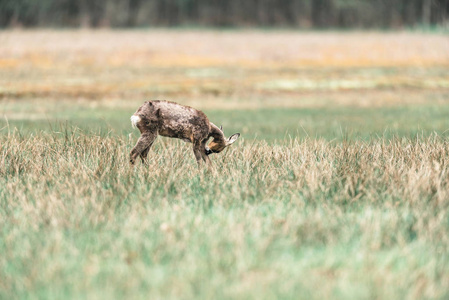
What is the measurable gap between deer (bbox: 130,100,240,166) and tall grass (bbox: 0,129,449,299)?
29cm

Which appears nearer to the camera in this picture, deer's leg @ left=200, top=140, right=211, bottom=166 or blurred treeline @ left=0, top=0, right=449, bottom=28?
deer's leg @ left=200, top=140, right=211, bottom=166

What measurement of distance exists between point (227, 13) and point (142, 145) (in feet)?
147

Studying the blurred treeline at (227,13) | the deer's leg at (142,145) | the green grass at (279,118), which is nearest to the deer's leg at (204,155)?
the deer's leg at (142,145)

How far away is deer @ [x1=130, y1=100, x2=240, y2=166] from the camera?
320 inches

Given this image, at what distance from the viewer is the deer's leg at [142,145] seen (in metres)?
8.21

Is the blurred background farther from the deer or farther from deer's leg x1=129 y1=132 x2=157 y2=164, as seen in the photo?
deer's leg x1=129 y1=132 x2=157 y2=164

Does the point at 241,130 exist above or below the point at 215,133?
below

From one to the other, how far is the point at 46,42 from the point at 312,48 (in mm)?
13635

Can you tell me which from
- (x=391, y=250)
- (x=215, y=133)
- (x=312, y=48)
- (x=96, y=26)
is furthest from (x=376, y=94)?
(x=96, y=26)

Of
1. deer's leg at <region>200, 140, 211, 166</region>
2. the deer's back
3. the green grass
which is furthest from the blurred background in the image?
the deer's back

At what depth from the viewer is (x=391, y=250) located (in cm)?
561

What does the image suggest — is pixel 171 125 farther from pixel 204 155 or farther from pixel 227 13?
pixel 227 13

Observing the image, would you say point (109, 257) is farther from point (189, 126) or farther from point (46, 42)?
point (46, 42)

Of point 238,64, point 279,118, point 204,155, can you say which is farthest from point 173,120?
point 238,64
